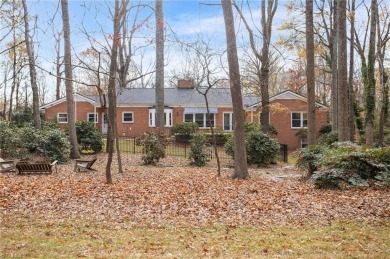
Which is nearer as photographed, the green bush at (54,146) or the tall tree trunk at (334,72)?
the green bush at (54,146)

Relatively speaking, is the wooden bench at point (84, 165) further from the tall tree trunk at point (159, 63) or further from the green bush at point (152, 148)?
the tall tree trunk at point (159, 63)

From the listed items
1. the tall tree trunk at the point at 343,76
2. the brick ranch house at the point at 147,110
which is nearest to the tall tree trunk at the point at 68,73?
the tall tree trunk at the point at 343,76

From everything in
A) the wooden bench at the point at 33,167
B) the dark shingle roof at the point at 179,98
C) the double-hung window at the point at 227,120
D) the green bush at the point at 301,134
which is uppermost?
the dark shingle roof at the point at 179,98

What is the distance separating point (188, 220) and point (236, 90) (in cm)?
676

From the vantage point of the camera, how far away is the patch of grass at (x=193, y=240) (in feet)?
16.7

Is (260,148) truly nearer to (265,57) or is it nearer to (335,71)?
(265,57)

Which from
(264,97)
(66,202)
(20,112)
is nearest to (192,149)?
(264,97)

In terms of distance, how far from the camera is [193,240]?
5.80 m

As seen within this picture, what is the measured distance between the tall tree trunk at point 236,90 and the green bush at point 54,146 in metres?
8.47

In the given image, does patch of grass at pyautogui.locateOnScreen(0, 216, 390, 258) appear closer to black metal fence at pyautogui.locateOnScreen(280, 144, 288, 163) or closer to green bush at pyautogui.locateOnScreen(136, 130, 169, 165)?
green bush at pyautogui.locateOnScreen(136, 130, 169, 165)

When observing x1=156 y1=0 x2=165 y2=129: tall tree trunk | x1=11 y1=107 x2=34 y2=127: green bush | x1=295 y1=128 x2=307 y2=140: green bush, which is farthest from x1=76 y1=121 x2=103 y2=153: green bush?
x1=295 y1=128 x2=307 y2=140: green bush

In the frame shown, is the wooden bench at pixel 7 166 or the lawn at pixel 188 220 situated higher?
the wooden bench at pixel 7 166

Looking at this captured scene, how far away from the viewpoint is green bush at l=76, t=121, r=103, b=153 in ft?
71.2

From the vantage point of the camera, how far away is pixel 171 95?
117ft
